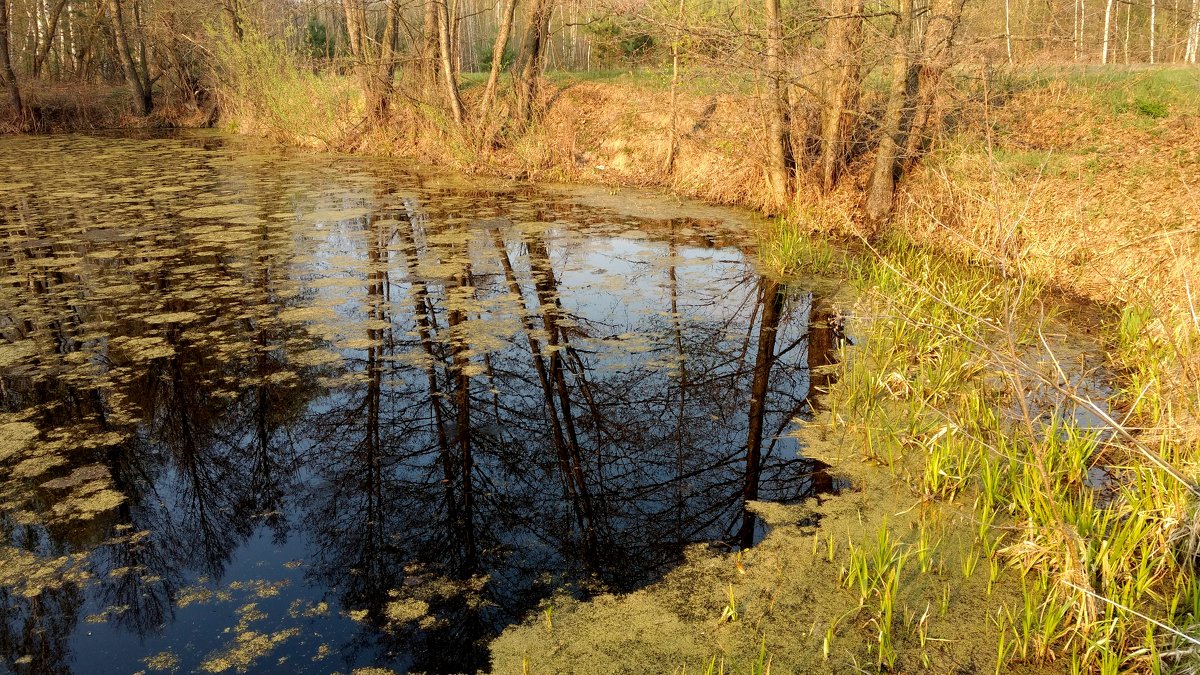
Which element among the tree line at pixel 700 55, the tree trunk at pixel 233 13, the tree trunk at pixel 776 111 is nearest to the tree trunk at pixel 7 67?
the tree line at pixel 700 55

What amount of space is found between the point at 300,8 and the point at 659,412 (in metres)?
22.4

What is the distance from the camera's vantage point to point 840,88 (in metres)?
8.16

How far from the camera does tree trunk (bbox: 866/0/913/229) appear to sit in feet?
23.8

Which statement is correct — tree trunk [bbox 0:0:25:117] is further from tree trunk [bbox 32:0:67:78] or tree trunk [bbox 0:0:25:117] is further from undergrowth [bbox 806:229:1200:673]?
undergrowth [bbox 806:229:1200:673]

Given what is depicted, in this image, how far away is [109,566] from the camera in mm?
2807

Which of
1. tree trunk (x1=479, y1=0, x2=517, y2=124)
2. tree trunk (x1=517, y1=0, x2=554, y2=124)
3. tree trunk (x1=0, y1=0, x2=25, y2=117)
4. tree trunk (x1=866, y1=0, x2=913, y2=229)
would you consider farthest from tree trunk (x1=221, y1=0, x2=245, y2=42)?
tree trunk (x1=866, y1=0, x2=913, y2=229)

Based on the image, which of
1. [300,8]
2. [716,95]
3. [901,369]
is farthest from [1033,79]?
[300,8]

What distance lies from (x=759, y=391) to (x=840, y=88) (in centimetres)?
500

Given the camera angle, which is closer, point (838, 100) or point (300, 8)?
point (838, 100)

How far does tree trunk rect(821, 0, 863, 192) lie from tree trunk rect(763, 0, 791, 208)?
45 cm

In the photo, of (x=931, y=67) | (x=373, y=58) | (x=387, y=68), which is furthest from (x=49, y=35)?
(x=931, y=67)

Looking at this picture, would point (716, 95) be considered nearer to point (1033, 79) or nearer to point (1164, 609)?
point (1033, 79)

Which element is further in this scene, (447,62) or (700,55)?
(447,62)

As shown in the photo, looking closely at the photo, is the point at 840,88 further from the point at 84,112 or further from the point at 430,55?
the point at 84,112
